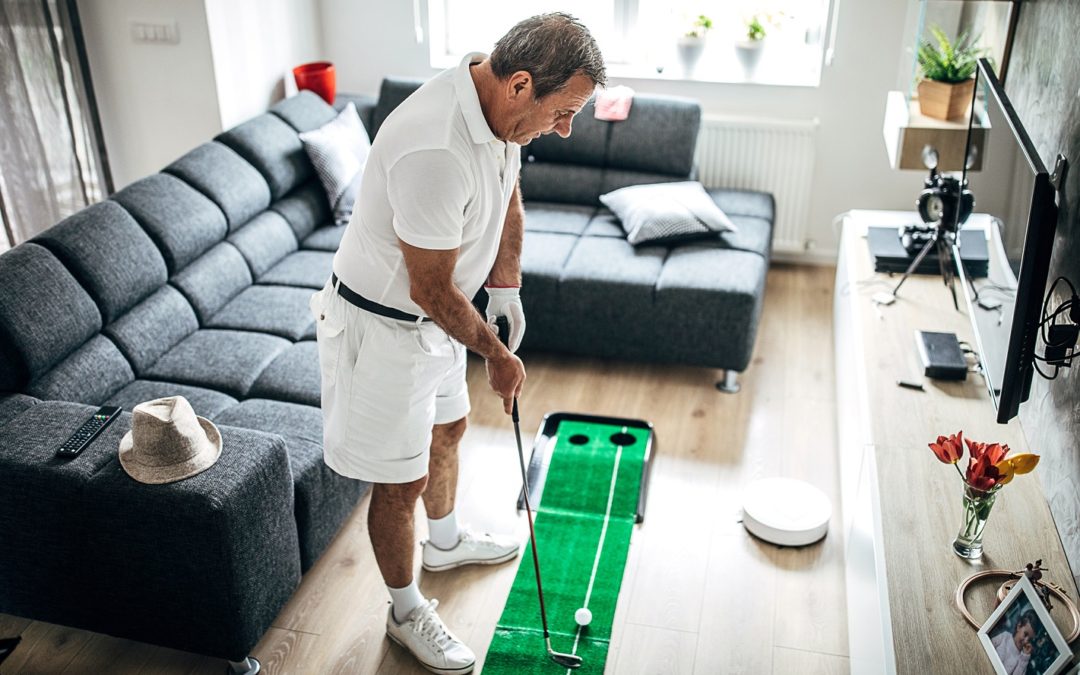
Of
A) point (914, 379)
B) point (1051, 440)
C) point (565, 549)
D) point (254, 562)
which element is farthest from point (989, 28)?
point (254, 562)

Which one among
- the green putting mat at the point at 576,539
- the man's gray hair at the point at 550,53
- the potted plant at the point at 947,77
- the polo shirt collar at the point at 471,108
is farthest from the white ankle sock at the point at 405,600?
the potted plant at the point at 947,77

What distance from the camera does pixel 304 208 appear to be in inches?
156

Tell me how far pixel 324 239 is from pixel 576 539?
172 centimetres

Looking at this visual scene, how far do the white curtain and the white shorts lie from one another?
2055 mm

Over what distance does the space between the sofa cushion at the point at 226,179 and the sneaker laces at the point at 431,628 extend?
172cm

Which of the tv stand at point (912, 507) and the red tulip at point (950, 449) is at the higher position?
the red tulip at point (950, 449)

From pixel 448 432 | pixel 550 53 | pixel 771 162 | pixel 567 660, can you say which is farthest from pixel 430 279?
pixel 771 162

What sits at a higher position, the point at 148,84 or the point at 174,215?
the point at 148,84

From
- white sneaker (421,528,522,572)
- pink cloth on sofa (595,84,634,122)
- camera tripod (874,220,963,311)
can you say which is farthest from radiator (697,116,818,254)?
white sneaker (421,528,522,572)

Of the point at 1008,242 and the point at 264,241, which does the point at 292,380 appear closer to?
the point at 264,241

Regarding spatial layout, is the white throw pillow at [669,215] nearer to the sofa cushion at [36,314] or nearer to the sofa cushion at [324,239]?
the sofa cushion at [324,239]

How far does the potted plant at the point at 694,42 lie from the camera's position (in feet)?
14.9

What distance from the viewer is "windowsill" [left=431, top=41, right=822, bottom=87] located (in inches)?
180

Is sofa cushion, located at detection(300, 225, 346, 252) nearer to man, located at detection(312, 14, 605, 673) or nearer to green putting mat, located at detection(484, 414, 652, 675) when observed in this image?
green putting mat, located at detection(484, 414, 652, 675)
